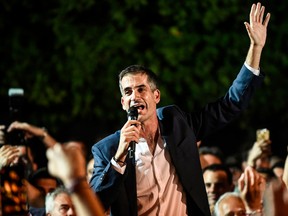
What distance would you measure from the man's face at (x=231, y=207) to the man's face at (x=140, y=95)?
2054mm

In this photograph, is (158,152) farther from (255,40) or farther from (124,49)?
(124,49)

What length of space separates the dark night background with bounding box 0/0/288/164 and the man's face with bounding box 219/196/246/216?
7.14 metres

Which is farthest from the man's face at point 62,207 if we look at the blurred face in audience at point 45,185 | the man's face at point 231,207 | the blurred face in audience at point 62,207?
the blurred face in audience at point 45,185

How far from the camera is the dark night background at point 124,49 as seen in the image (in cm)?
1483

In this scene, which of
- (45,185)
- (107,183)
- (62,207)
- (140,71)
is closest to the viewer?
(107,183)

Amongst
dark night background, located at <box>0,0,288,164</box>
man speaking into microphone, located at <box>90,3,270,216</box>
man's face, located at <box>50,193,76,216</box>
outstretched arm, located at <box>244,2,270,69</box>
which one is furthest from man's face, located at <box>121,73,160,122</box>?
dark night background, located at <box>0,0,288,164</box>

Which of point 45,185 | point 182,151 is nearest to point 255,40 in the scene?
point 182,151

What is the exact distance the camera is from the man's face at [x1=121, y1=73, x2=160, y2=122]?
233 inches

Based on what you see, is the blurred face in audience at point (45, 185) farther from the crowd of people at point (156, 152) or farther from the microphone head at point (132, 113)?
the microphone head at point (132, 113)

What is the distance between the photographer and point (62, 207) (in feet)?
25.5

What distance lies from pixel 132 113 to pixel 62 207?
2.32 metres

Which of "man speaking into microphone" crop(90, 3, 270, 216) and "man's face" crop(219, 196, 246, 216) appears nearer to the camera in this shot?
"man speaking into microphone" crop(90, 3, 270, 216)

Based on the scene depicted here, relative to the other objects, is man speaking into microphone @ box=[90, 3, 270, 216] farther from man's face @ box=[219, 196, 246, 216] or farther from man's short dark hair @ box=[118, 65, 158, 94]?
man's face @ box=[219, 196, 246, 216]

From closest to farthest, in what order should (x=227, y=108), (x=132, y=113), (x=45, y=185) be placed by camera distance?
(x=132, y=113) → (x=227, y=108) → (x=45, y=185)
